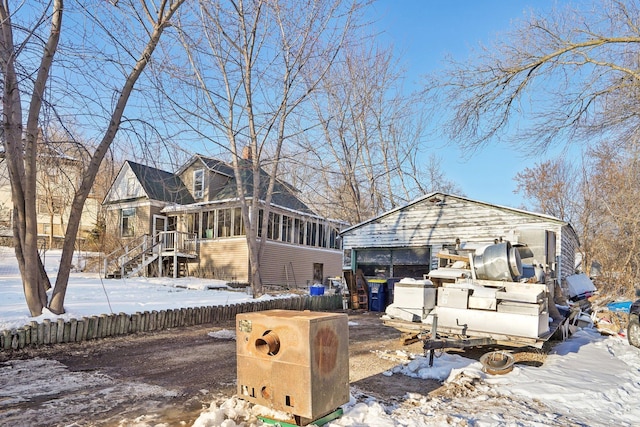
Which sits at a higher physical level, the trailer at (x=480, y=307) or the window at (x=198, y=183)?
the window at (x=198, y=183)

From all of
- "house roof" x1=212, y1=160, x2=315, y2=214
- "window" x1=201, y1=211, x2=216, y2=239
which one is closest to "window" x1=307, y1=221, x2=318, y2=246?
"house roof" x1=212, y1=160, x2=315, y2=214

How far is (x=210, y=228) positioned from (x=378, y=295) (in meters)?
11.2

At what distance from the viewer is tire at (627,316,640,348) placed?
356 inches

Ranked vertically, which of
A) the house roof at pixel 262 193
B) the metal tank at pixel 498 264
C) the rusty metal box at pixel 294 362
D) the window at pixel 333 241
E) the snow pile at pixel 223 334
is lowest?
the snow pile at pixel 223 334

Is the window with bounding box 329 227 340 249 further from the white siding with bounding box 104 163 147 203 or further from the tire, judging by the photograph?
the tire

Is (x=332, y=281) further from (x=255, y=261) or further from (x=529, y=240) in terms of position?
(x=529, y=240)

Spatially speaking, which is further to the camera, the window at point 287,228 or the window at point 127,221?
the window at point 127,221

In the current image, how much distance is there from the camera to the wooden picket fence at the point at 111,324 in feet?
22.6

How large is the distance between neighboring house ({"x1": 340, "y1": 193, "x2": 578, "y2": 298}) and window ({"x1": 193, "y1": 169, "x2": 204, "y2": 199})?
1056cm

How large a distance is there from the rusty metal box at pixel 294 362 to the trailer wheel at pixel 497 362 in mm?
3179

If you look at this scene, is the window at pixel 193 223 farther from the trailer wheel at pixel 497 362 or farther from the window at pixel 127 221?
the trailer wheel at pixel 497 362

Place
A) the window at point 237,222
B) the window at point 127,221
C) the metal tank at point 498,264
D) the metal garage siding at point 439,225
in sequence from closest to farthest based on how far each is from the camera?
1. the metal tank at point 498,264
2. the metal garage siding at point 439,225
3. the window at point 237,222
4. the window at point 127,221

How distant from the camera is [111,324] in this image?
8.20 m

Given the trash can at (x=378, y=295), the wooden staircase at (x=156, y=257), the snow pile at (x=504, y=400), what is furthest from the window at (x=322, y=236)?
the snow pile at (x=504, y=400)
